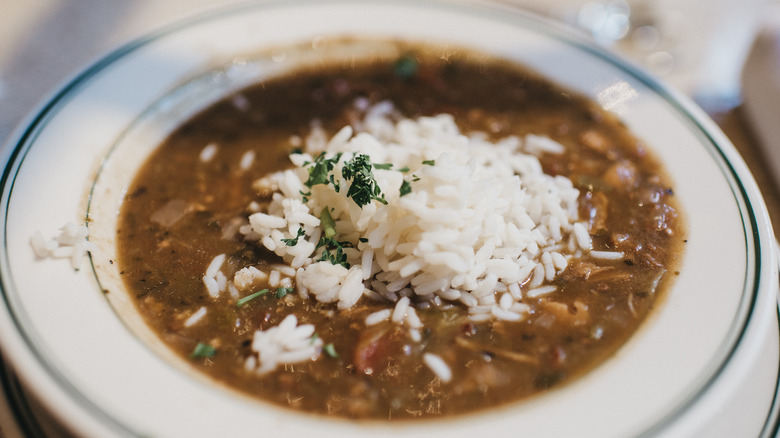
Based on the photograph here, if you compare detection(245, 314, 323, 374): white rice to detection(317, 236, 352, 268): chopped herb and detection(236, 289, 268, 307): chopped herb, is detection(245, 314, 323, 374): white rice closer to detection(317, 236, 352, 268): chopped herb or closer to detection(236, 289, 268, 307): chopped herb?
detection(236, 289, 268, 307): chopped herb

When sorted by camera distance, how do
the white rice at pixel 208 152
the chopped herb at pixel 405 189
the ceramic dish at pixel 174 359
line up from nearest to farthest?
the ceramic dish at pixel 174 359 < the chopped herb at pixel 405 189 < the white rice at pixel 208 152

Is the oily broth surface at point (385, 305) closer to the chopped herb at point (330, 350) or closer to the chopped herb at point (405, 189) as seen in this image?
the chopped herb at point (330, 350)

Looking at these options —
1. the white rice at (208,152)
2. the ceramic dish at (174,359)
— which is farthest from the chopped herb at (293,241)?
the white rice at (208,152)

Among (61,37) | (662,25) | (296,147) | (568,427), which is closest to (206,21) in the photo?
(296,147)

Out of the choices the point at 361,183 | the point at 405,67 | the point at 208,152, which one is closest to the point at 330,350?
the point at 361,183

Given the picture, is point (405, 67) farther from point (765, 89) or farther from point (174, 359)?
point (174, 359)

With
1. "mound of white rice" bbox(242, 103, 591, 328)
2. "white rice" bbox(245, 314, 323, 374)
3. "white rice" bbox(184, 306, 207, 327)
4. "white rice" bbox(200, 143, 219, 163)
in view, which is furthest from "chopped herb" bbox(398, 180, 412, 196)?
"white rice" bbox(200, 143, 219, 163)
